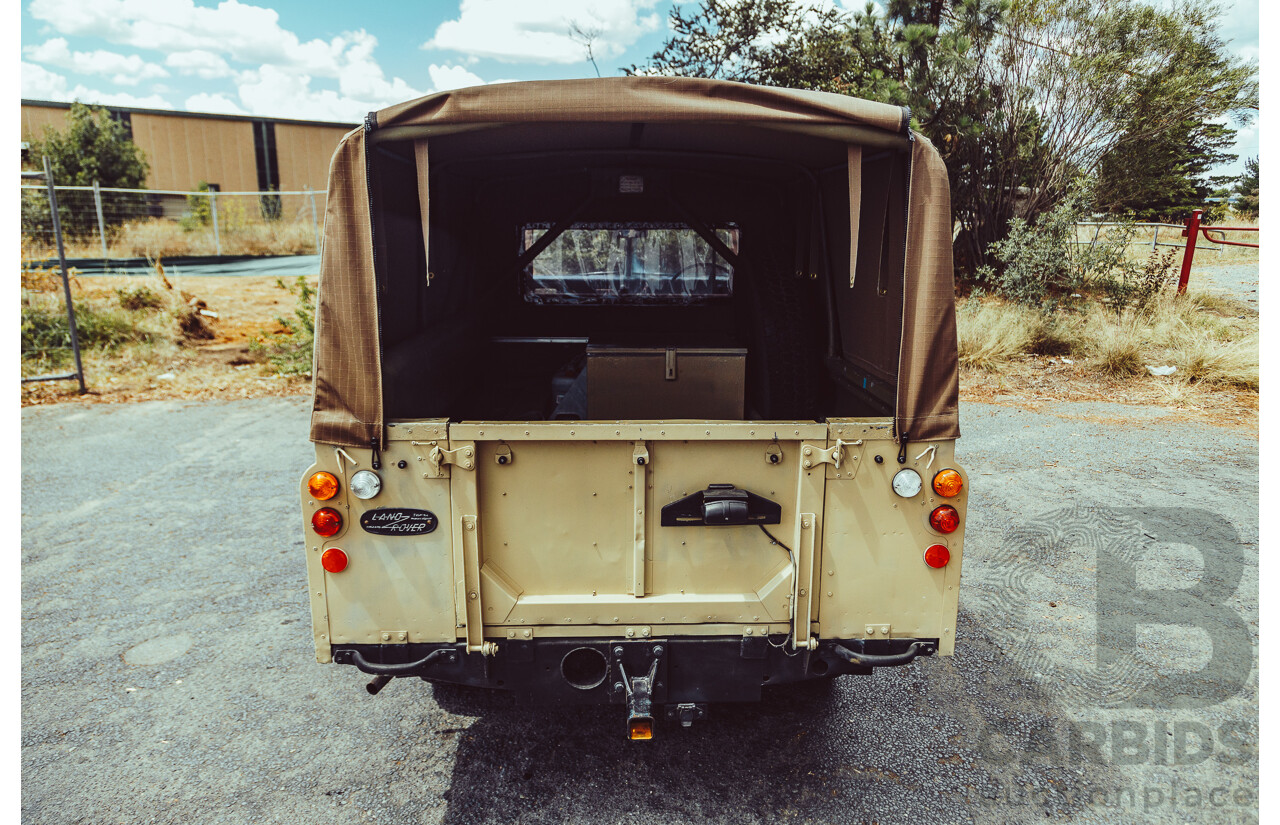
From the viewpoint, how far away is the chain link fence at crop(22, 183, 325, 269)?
1762 centimetres

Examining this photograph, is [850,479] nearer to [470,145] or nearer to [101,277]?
[470,145]

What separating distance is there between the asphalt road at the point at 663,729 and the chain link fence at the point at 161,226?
588 inches

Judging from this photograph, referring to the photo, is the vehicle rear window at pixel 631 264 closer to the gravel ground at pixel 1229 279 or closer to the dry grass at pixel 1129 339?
the dry grass at pixel 1129 339

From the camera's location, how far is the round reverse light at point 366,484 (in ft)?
8.82

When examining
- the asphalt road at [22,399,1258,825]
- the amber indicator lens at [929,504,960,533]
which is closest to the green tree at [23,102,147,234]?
the asphalt road at [22,399,1258,825]

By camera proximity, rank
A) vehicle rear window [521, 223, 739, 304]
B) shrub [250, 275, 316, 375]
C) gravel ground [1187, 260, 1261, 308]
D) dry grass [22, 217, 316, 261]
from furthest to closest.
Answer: dry grass [22, 217, 316, 261]
gravel ground [1187, 260, 1261, 308]
shrub [250, 275, 316, 375]
vehicle rear window [521, 223, 739, 304]

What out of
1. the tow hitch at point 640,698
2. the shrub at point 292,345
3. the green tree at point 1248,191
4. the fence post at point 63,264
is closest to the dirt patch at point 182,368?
the shrub at point 292,345

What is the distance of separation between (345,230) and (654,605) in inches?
68.6

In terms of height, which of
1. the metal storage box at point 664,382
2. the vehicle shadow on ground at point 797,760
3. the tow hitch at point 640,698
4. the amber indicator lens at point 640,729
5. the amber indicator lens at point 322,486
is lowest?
the vehicle shadow on ground at point 797,760

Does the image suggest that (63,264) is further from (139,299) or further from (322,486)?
(322,486)

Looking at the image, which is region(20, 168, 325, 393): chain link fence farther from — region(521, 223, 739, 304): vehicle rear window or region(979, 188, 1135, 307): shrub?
region(979, 188, 1135, 307): shrub

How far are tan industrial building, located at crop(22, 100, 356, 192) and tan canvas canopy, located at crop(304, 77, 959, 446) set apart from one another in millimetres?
33728

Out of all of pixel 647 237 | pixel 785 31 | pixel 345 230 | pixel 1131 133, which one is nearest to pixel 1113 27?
pixel 1131 133

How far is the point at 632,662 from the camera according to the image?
283 cm
